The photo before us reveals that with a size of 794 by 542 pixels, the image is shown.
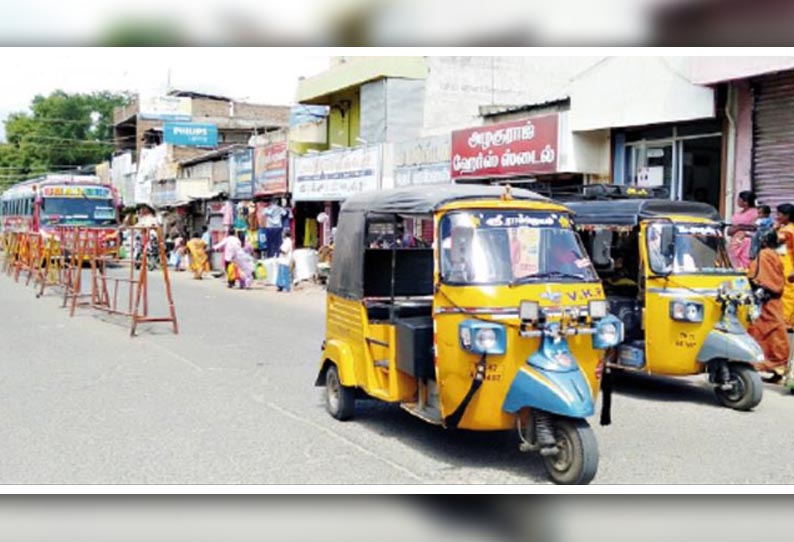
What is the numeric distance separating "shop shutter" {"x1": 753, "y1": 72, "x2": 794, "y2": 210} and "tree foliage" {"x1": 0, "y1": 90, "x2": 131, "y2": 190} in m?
38.6

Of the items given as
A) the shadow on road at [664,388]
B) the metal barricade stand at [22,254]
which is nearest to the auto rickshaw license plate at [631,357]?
the shadow on road at [664,388]

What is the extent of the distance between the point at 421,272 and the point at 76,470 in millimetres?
3385

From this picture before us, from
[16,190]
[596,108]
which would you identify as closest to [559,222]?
[596,108]

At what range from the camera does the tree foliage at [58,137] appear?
1982 inches

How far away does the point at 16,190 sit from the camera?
111ft

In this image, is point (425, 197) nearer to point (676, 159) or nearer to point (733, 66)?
point (733, 66)

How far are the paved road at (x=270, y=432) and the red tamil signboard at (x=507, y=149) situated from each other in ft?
23.0

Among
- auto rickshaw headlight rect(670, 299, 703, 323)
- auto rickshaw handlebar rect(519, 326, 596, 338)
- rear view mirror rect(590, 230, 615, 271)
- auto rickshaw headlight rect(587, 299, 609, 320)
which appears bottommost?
auto rickshaw headlight rect(670, 299, 703, 323)

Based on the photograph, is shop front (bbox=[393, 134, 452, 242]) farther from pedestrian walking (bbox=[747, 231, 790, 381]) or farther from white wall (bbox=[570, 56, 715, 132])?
pedestrian walking (bbox=[747, 231, 790, 381])

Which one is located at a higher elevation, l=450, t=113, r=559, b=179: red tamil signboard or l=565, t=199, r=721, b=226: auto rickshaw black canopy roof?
l=450, t=113, r=559, b=179: red tamil signboard

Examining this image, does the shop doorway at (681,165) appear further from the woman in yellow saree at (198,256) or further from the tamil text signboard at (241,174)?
the tamil text signboard at (241,174)

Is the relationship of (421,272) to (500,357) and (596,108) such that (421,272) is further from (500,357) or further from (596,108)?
(596,108)

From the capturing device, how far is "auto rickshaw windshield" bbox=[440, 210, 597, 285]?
19.4 ft

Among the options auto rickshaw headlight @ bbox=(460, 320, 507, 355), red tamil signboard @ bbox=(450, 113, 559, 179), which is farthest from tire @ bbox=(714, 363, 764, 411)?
red tamil signboard @ bbox=(450, 113, 559, 179)
